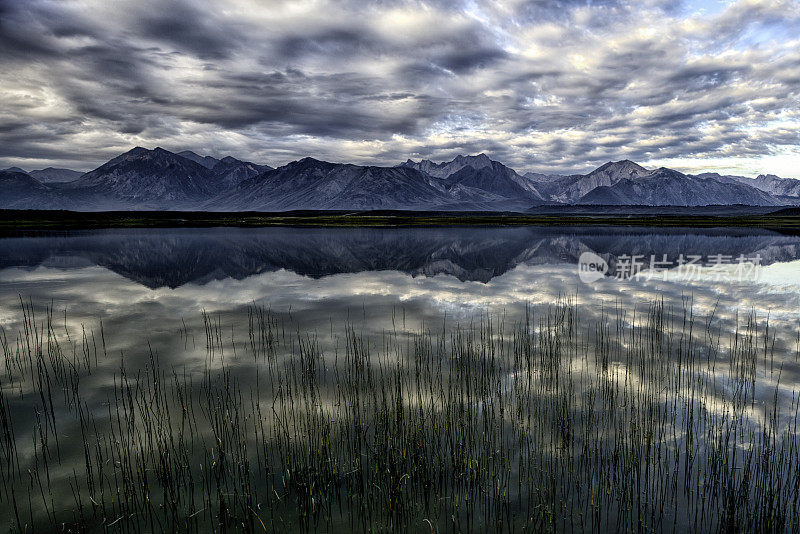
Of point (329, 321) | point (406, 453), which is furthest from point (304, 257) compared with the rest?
point (406, 453)

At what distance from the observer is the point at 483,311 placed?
2697 centimetres

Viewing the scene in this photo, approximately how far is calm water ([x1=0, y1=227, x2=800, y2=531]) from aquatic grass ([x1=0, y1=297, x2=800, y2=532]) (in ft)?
0.33

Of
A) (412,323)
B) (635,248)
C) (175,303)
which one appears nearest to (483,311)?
(412,323)

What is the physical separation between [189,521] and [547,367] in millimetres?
12367

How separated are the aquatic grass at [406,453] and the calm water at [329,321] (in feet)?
0.33

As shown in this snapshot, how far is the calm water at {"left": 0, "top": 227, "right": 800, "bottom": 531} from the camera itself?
9.12m

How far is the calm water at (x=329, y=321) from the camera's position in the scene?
912 cm

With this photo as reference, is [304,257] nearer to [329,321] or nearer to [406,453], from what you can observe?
[329,321]

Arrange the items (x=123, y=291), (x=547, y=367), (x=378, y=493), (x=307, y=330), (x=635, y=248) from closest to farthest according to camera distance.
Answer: (x=378, y=493) → (x=547, y=367) → (x=307, y=330) → (x=123, y=291) → (x=635, y=248)

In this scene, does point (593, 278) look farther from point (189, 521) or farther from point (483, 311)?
point (189, 521)

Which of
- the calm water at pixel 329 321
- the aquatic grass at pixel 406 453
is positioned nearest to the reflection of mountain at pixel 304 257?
the calm water at pixel 329 321

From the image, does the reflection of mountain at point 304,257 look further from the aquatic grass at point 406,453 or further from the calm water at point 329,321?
the aquatic grass at point 406,453

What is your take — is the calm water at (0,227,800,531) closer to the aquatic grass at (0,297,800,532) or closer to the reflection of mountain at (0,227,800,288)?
the aquatic grass at (0,297,800,532)

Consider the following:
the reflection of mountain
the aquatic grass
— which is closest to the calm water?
the aquatic grass
